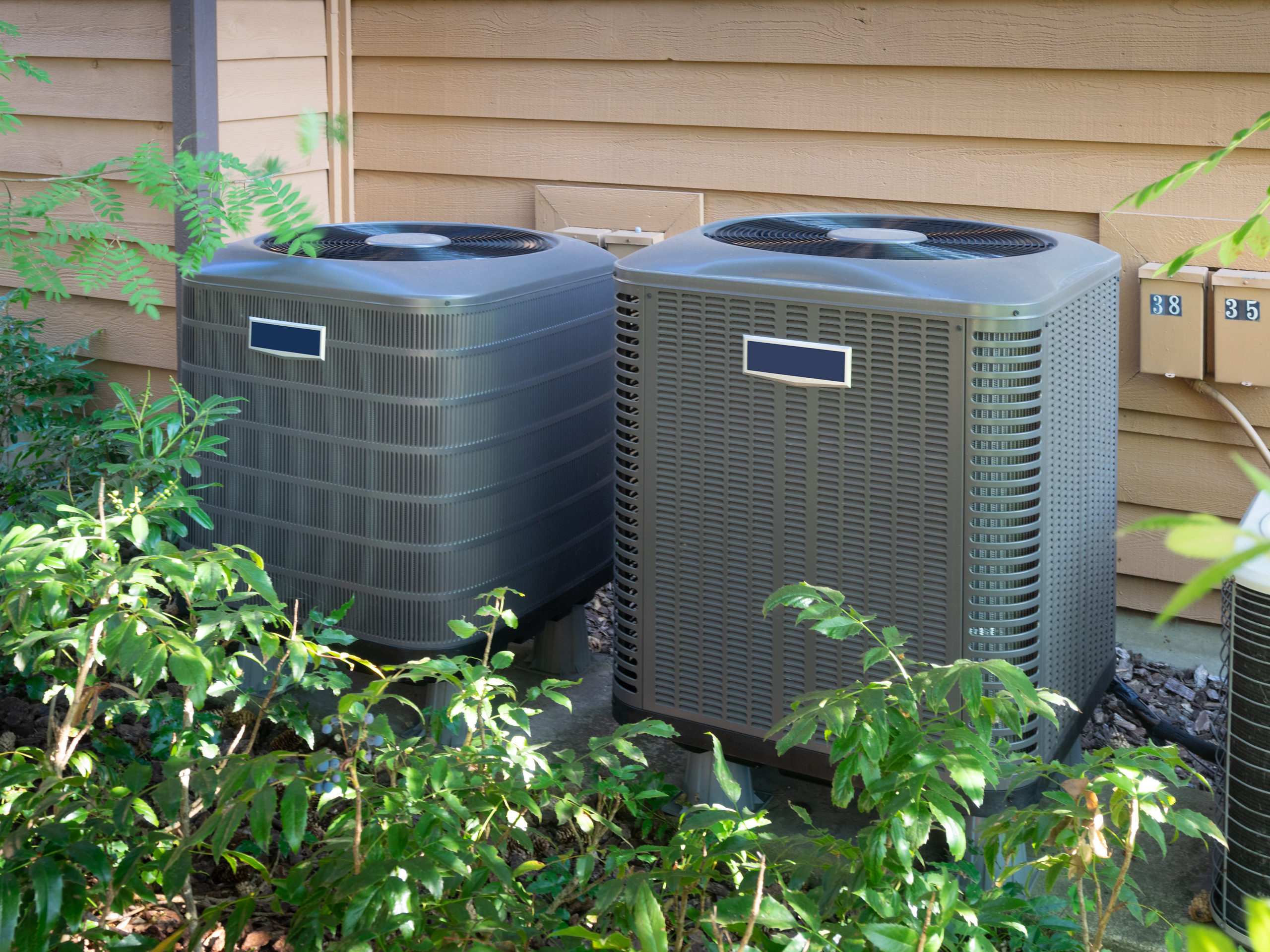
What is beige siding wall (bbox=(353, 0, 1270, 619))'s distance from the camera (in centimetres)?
265

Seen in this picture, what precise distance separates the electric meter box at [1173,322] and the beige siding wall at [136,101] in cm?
222

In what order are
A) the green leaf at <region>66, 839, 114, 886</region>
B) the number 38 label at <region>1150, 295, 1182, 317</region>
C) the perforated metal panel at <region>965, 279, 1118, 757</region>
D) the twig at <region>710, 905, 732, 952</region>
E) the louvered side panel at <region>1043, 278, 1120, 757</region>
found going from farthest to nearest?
1. the number 38 label at <region>1150, 295, 1182, 317</region>
2. the louvered side panel at <region>1043, 278, 1120, 757</region>
3. the perforated metal panel at <region>965, 279, 1118, 757</region>
4. the green leaf at <region>66, 839, 114, 886</region>
5. the twig at <region>710, 905, 732, 952</region>

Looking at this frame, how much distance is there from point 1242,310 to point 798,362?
119 cm

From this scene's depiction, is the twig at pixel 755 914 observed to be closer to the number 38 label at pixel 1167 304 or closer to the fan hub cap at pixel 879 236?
the fan hub cap at pixel 879 236

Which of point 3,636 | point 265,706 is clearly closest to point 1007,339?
point 265,706

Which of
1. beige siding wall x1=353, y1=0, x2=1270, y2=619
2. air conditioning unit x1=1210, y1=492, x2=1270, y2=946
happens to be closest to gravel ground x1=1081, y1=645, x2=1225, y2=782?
beige siding wall x1=353, y1=0, x2=1270, y2=619

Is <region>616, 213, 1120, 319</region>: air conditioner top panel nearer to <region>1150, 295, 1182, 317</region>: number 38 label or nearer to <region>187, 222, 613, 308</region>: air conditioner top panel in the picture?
<region>187, 222, 613, 308</region>: air conditioner top panel

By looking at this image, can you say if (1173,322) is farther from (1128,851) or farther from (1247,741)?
(1128,851)

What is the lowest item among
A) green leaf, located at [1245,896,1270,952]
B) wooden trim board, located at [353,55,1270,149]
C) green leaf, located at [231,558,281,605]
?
green leaf, located at [231,558,281,605]

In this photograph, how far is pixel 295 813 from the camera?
1.23 m

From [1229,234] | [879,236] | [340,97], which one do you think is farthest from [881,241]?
[340,97]

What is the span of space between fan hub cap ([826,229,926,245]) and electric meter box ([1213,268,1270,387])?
729 mm

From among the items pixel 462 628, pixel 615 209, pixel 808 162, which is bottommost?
pixel 462 628

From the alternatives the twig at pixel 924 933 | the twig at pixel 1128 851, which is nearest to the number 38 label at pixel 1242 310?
the twig at pixel 1128 851
